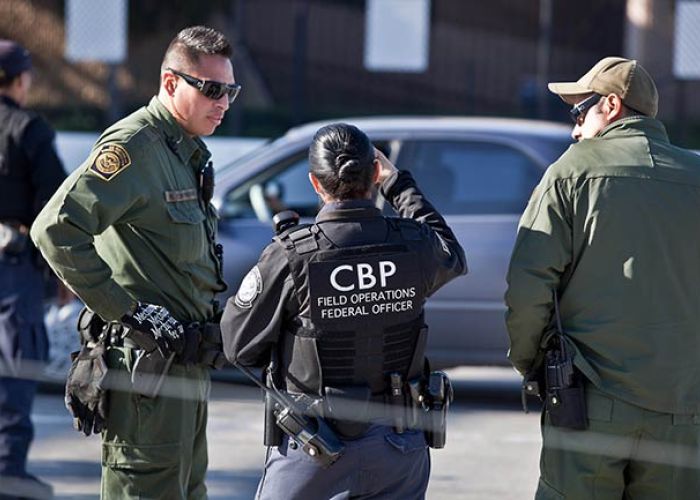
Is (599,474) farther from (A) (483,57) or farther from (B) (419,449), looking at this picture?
(A) (483,57)

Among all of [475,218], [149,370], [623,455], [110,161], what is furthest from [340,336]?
[475,218]

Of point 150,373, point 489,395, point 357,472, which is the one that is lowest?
point 489,395

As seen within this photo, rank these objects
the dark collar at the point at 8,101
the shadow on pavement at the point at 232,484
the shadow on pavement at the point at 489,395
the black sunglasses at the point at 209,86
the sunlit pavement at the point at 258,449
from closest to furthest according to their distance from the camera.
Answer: the black sunglasses at the point at 209,86
the dark collar at the point at 8,101
the shadow on pavement at the point at 232,484
the sunlit pavement at the point at 258,449
the shadow on pavement at the point at 489,395

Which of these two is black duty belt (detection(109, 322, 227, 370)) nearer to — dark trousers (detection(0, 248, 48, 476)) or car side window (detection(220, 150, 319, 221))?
dark trousers (detection(0, 248, 48, 476))

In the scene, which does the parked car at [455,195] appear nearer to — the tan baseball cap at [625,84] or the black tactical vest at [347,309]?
the tan baseball cap at [625,84]

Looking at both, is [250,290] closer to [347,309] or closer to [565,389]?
[347,309]

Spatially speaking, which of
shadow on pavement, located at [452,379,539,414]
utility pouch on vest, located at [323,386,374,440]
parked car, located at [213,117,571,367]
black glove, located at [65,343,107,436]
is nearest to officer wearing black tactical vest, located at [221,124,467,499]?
utility pouch on vest, located at [323,386,374,440]

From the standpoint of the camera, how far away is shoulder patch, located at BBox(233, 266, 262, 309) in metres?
3.82

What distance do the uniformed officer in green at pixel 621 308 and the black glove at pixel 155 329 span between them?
3.52 feet

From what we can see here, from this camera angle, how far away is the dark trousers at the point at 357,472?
12.5ft

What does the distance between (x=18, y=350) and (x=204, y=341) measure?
5.63 ft

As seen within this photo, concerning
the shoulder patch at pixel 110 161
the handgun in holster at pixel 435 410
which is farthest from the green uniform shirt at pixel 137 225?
the handgun in holster at pixel 435 410

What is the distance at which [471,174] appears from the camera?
812 centimetres

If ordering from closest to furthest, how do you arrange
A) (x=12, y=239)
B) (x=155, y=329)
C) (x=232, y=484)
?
(x=155, y=329) → (x=12, y=239) → (x=232, y=484)
